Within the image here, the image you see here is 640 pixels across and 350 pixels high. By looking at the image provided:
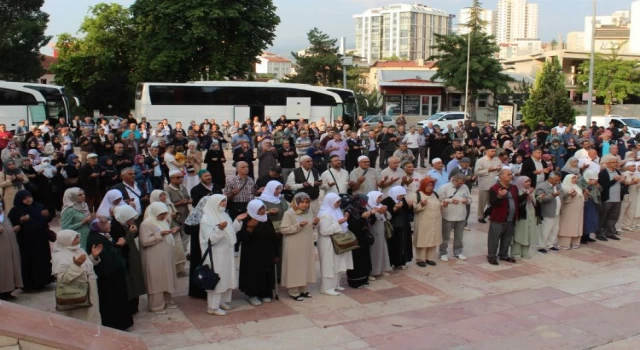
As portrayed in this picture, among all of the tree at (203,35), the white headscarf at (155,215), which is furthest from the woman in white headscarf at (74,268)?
the tree at (203,35)

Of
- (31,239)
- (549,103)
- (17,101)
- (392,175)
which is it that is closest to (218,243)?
(31,239)

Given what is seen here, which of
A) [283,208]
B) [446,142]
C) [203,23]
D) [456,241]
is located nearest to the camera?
[283,208]

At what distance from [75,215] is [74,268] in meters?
1.46

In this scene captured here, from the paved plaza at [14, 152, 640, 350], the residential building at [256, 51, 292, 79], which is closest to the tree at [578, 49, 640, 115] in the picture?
the paved plaza at [14, 152, 640, 350]

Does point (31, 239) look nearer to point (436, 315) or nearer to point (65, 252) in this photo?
point (65, 252)

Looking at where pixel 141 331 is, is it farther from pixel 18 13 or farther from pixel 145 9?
pixel 18 13

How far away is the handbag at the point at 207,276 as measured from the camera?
691 cm

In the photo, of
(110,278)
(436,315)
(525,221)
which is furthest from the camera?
(525,221)

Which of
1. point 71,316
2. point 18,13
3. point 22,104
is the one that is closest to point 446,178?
point 71,316

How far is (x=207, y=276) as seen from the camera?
6.92m

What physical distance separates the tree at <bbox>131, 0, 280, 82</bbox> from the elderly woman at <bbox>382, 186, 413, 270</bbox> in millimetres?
26107

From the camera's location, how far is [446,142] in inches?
719

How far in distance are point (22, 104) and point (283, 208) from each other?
21.7 metres

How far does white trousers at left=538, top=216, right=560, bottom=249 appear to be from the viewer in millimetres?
10531
